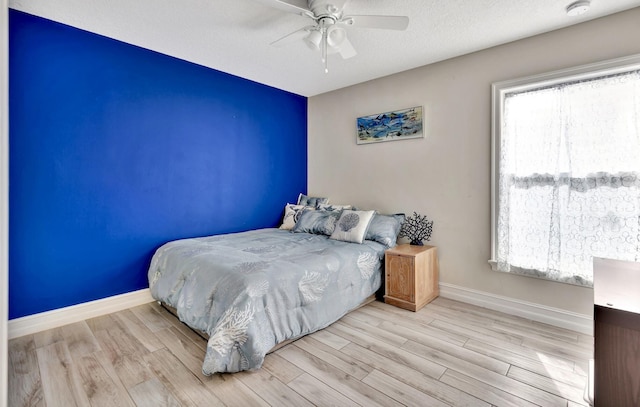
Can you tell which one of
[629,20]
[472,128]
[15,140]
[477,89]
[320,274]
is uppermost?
[629,20]

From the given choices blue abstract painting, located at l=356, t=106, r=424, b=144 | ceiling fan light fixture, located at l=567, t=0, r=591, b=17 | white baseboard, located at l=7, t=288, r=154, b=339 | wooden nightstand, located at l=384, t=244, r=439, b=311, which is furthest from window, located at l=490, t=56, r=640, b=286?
white baseboard, located at l=7, t=288, r=154, b=339

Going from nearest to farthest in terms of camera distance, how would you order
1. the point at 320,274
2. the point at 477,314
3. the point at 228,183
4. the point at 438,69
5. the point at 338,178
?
the point at 320,274 → the point at 477,314 → the point at 438,69 → the point at 228,183 → the point at 338,178

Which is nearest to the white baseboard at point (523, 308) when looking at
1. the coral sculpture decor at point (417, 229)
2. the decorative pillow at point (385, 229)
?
the coral sculpture decor at point (417, 229)

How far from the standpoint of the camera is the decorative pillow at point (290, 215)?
3.85m

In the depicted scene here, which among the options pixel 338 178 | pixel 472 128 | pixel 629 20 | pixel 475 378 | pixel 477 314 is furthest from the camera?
pixel 338 178

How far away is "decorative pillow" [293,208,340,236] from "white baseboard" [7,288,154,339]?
67.7 inches

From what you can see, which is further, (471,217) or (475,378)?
(471,217)

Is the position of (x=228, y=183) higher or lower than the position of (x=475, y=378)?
higher

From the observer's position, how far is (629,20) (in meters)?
2.15

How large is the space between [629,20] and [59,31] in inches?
172

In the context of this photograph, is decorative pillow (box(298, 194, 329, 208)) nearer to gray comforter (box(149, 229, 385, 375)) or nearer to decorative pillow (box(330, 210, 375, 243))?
decorative pillow (box(330, 210, 375, 243))

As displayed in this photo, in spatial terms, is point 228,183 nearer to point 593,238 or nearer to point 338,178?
point 338,178

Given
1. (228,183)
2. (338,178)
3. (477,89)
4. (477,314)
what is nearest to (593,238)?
(477,314)

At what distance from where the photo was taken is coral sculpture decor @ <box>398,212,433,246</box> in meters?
3.19
